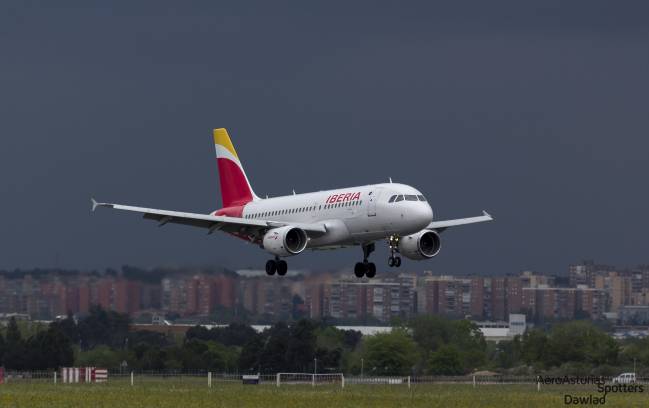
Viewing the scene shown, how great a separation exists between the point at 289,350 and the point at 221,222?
3606cm

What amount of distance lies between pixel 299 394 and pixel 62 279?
42.8 meters

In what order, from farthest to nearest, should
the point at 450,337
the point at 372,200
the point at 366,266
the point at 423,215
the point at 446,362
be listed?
1. the point at 450,337
2. the point at 446,362
3. the point at 366,266
4. the point at 372,200
5. the point at 423,215

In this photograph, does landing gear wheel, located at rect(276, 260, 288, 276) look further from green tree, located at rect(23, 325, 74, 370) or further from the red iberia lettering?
green tree, located at rect(23, 325, 74, 370)

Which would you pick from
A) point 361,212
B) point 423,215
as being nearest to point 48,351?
point 361,212

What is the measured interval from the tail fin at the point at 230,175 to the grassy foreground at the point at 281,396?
36.1ft

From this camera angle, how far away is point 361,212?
268 feet

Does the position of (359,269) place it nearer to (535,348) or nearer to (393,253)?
(393,253)

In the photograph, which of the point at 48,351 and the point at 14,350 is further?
the point at 14,350

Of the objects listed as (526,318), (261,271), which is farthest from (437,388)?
(526,318)

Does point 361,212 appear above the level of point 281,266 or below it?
above

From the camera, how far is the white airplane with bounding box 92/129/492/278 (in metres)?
80.7

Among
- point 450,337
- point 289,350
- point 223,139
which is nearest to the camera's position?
point 223,139

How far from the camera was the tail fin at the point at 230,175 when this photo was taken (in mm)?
95750

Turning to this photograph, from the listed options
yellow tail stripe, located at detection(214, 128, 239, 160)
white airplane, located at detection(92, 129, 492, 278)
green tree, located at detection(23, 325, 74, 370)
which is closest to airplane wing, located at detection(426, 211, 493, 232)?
white airplane, located at detection(92, 129, 492, 278)
